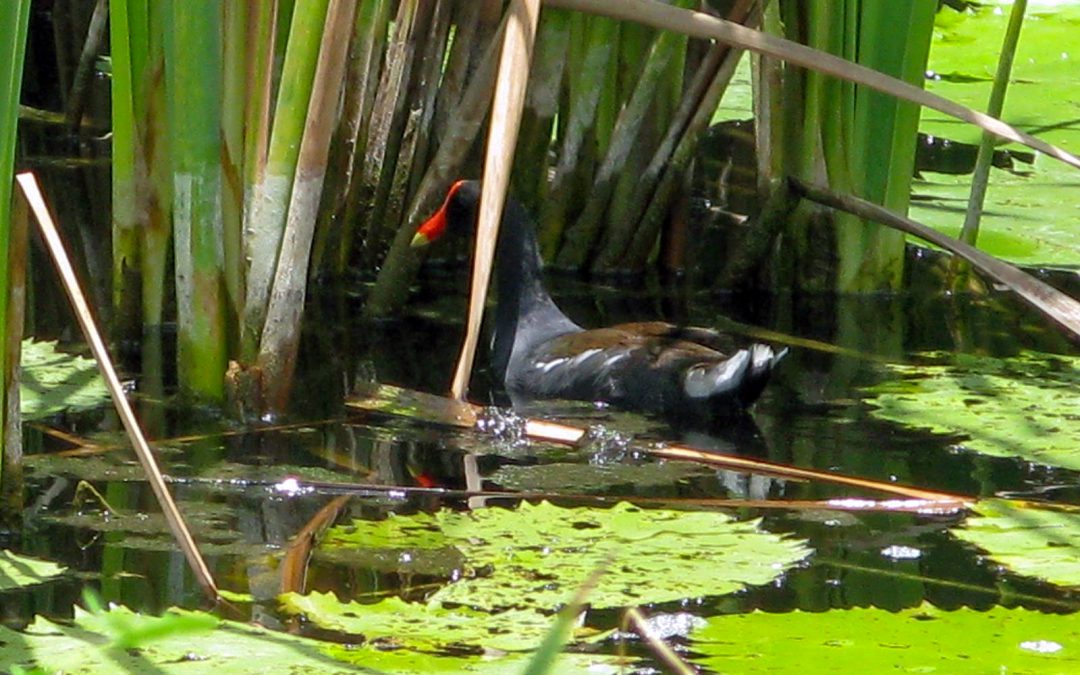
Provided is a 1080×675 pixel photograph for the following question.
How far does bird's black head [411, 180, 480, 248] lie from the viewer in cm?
452

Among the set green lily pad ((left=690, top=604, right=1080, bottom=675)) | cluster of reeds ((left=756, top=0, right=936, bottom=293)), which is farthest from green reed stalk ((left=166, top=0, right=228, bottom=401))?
cluster of reeds ((left=756, top=0, right=936, bottom=293))

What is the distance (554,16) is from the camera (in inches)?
181

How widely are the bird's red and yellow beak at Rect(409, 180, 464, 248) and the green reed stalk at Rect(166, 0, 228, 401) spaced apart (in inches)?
40.3

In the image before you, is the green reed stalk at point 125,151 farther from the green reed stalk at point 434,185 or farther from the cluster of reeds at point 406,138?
the green reed stalk at point 434,185

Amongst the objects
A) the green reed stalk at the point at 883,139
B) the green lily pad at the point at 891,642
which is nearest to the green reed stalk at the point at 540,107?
the green reed stalk at the point at 883,139

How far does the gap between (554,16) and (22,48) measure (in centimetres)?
246

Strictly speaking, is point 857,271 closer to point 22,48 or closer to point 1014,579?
point 1014,579

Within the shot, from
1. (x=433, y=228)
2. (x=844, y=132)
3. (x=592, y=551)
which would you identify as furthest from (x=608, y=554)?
(x=844, y=132)

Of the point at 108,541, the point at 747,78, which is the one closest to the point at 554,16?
the point at 108,541

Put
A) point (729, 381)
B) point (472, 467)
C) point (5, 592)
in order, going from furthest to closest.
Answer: point (729, 381) < point (472, 467) < point (5, 592)

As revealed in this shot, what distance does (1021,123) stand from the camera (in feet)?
22.3

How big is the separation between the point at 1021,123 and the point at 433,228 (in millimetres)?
3182

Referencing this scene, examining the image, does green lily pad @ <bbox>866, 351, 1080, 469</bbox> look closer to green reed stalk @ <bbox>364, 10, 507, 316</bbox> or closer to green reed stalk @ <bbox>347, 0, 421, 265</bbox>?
green reed stalk @ <bbox>364, 10, 507, 316</bbox>

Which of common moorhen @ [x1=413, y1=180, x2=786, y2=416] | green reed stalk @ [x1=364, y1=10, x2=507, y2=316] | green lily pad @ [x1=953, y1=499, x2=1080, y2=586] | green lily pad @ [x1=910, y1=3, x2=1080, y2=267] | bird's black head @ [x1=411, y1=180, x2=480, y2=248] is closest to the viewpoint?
green lily pad @ [x1=953, y1=499, x2=1080, y2=586]
